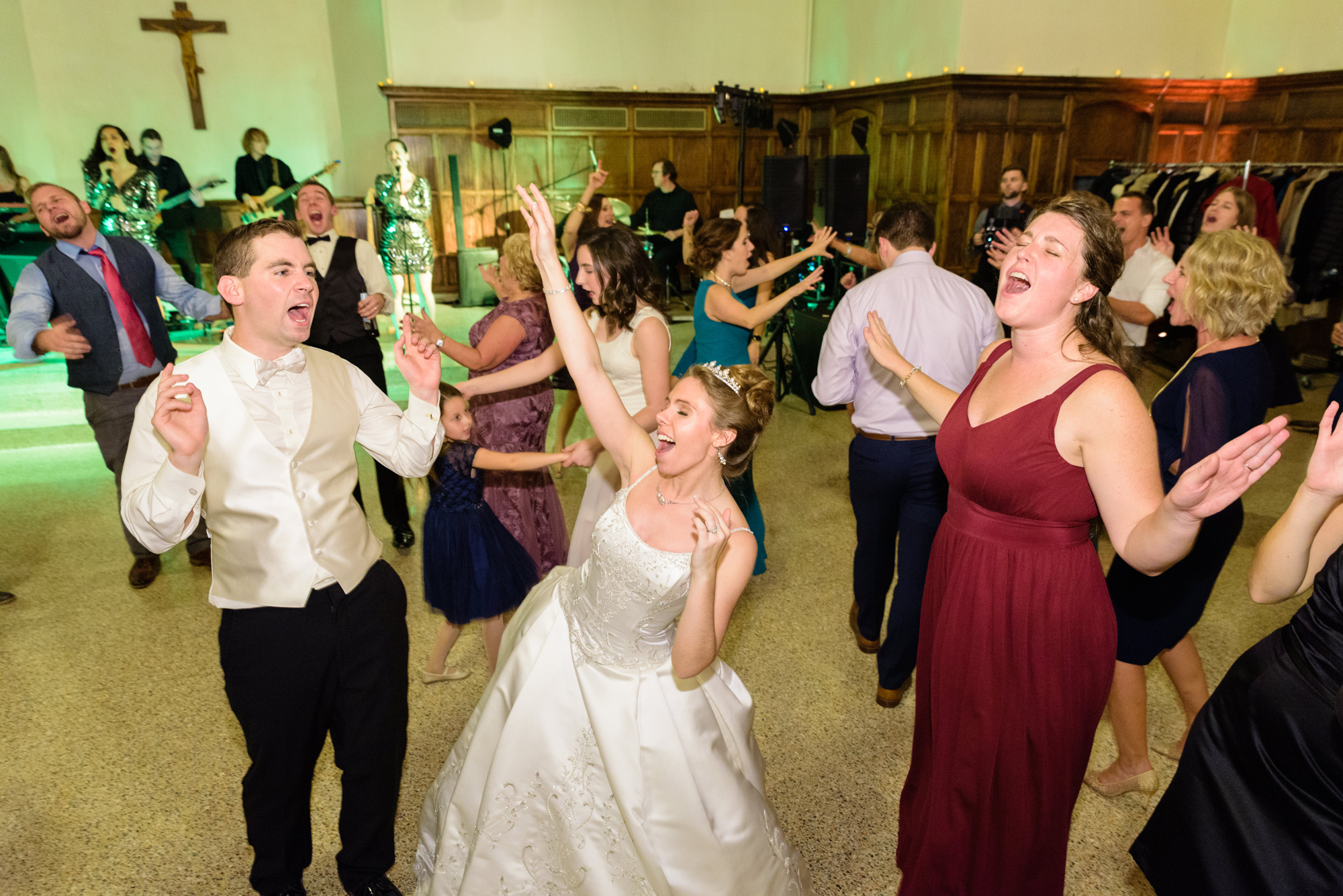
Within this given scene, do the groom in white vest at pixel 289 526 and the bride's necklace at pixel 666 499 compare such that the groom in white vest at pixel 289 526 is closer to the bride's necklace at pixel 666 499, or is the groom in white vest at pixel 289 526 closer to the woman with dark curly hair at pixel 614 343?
the bride's necklace at pixel 666 499

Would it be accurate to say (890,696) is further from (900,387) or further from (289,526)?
(289,526)

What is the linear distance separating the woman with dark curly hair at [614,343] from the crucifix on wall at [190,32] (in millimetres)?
8820

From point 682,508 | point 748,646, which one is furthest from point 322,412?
point 748,646

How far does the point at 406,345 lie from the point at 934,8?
28.8 feet

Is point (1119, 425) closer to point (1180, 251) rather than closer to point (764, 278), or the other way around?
point (764, 278)

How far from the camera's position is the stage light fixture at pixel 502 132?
1022cm

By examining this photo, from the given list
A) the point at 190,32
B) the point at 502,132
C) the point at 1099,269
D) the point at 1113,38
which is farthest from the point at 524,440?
the point at 190,32

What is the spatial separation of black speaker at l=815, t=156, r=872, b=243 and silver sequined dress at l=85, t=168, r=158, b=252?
5502 millimetres

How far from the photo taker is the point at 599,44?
35.2ft

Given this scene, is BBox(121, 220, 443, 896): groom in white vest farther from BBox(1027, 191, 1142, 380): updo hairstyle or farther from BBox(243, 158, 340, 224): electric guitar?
BBox(243, 158, 340, 224): electric guitar

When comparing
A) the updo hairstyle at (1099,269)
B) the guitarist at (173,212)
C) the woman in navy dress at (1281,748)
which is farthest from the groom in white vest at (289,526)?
the guitarist at (173,212)

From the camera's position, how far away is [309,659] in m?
1.86

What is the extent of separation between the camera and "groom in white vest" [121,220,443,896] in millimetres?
1719

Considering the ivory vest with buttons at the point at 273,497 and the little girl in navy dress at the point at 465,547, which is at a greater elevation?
the ivory vest with buttons at the point at 273,497
